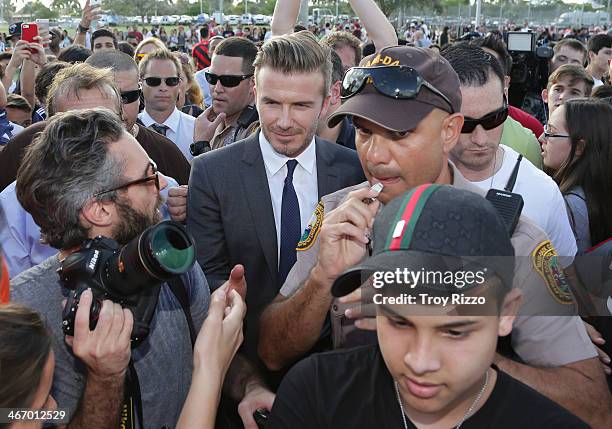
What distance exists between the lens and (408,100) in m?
2.17

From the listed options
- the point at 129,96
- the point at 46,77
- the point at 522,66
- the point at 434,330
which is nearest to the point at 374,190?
the point at 434,330

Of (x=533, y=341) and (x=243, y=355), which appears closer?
(x=533, y=341)

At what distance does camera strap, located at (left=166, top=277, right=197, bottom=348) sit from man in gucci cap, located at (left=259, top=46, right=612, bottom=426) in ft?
0.83

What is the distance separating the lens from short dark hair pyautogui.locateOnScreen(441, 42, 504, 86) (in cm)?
294

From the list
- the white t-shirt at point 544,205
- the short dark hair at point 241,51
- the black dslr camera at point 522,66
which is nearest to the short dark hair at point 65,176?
the white t-shirt at point 544,205

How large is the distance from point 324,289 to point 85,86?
231 centimetres

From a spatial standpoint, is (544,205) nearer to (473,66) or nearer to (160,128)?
(473,66)

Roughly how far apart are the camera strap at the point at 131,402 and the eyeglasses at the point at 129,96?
9.28 ft

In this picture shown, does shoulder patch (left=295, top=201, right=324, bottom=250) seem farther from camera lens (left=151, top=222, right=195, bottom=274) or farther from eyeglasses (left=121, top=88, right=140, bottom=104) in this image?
eyeglasses (left=121, top=88, right=140, bottom=104)

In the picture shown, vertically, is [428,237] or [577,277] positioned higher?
[428,237]

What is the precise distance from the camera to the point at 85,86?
3.72 m

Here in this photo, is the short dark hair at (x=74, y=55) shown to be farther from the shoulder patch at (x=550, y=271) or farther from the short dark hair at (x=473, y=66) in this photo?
the shoulder patch at (x=550, y=271)

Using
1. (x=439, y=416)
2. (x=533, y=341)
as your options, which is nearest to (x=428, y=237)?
(x=439, y=416)

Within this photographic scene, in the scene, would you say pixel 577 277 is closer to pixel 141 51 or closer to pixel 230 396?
pixel 230 396
